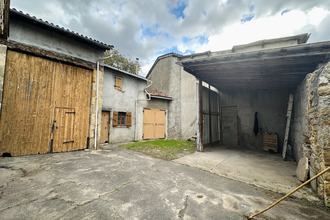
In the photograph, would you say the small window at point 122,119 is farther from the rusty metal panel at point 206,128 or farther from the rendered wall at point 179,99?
the rusty metal panel at point 206,128

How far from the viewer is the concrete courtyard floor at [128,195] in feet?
6.35

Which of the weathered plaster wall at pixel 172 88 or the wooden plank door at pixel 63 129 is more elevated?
the weathered plaster wall at pixel 172 88

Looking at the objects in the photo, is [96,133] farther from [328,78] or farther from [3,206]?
[328,78]

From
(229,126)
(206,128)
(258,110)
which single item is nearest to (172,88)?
(206,128)

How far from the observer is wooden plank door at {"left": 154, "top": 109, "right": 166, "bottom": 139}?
1004 centimetres

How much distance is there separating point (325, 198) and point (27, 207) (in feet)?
15.4

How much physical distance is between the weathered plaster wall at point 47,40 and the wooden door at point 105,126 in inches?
118

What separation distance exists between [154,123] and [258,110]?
6.58 metres

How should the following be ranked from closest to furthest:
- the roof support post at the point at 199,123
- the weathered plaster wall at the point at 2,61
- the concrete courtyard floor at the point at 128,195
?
the concrete courtyard floor at the point at 128,195
the weathered plaster wall at the point at 2,61
the roof support post at the point at 199,123

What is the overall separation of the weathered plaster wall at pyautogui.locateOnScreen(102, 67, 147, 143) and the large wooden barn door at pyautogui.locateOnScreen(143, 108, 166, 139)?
1.28 feet

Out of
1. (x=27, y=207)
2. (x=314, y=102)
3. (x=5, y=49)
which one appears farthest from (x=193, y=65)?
(x=5, y=49)

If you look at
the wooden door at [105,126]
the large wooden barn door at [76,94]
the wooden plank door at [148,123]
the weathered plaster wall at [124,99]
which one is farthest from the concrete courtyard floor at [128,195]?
the wooden plank door at [148,123]

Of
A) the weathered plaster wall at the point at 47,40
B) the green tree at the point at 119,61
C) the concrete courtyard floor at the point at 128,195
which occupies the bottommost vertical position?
the concrete courtyard floor at the point at 128,195

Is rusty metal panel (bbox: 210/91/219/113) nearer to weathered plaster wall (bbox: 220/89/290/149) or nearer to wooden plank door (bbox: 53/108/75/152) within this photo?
weathered plaster wall (bbox: 220/89/290/149)
